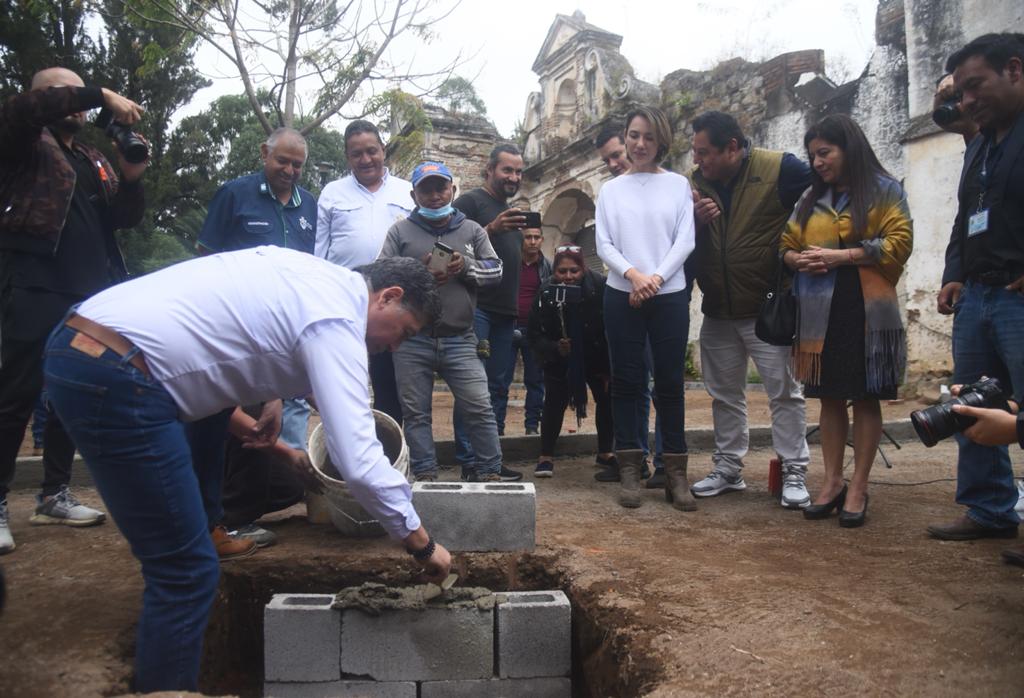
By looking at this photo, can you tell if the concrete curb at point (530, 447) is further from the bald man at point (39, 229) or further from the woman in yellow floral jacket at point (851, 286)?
the woman in yellow floral jacket at point (851, 286)

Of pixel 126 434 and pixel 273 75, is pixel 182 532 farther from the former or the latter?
pixel 273 75

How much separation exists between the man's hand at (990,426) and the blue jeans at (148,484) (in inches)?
92.4

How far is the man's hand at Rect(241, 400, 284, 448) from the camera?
3.28 meters

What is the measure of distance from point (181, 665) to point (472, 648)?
1207 millimetres

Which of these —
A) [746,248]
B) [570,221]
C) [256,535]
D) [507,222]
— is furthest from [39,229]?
[570,221]

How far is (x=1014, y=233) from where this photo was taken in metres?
3.19

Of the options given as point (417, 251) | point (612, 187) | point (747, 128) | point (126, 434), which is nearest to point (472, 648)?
point (126, 434)

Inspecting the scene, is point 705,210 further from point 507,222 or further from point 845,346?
point 507,222

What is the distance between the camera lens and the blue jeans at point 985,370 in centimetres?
327

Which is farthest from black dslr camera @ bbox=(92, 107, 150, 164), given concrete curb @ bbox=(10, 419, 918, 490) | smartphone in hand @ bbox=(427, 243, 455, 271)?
concrete curb @ bbox=(10, 419, 918, 490)

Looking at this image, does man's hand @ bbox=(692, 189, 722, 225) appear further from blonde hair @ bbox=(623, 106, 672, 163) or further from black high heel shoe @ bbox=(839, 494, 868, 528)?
black high heel shoe @ bbox=(839, 494, 868, 528)

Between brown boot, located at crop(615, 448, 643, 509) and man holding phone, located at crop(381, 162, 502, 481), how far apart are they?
2.36 ft

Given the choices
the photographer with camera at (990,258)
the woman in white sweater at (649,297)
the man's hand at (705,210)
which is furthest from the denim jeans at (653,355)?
the photographer with camera at (990,258)

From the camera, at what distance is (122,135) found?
338 centimetres
